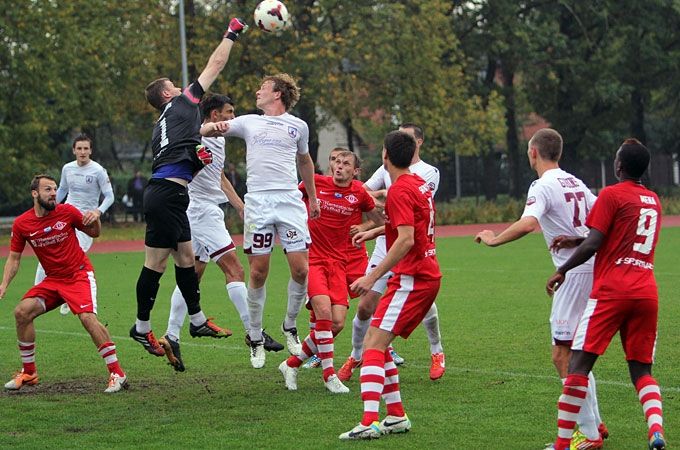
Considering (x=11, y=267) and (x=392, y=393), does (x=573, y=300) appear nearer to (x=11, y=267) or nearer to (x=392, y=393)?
(x=392, y=393)

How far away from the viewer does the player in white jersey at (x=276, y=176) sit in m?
9.84

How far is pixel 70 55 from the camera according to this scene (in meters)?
35.6

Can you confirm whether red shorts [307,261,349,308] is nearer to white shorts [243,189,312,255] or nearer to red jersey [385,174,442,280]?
white shorts [243,189,312,255]

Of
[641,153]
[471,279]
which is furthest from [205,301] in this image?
[641,153]

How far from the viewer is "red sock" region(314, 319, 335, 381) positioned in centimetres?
934

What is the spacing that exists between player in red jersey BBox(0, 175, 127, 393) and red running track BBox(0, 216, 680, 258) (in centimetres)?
1965

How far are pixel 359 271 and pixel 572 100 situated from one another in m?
41.6

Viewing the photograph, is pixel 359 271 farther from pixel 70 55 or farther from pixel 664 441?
pixel 70 55

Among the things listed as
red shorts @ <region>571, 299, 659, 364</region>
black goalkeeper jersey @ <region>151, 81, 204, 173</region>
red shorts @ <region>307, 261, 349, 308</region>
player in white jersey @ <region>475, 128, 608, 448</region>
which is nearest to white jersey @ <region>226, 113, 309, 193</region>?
black goalkeeper jersey @ <region>151, 81, 204, 173</region>

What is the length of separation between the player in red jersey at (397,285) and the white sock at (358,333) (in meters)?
2.10

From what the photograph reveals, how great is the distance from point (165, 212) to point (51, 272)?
1.11 meters

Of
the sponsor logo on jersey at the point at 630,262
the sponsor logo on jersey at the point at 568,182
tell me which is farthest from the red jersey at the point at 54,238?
the sponsor logo on jersey at the point at 630,262

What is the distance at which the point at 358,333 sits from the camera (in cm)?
999

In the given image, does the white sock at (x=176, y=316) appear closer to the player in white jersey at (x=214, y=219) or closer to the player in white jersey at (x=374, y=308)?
the player in white jersey at (x=214, y=219)
